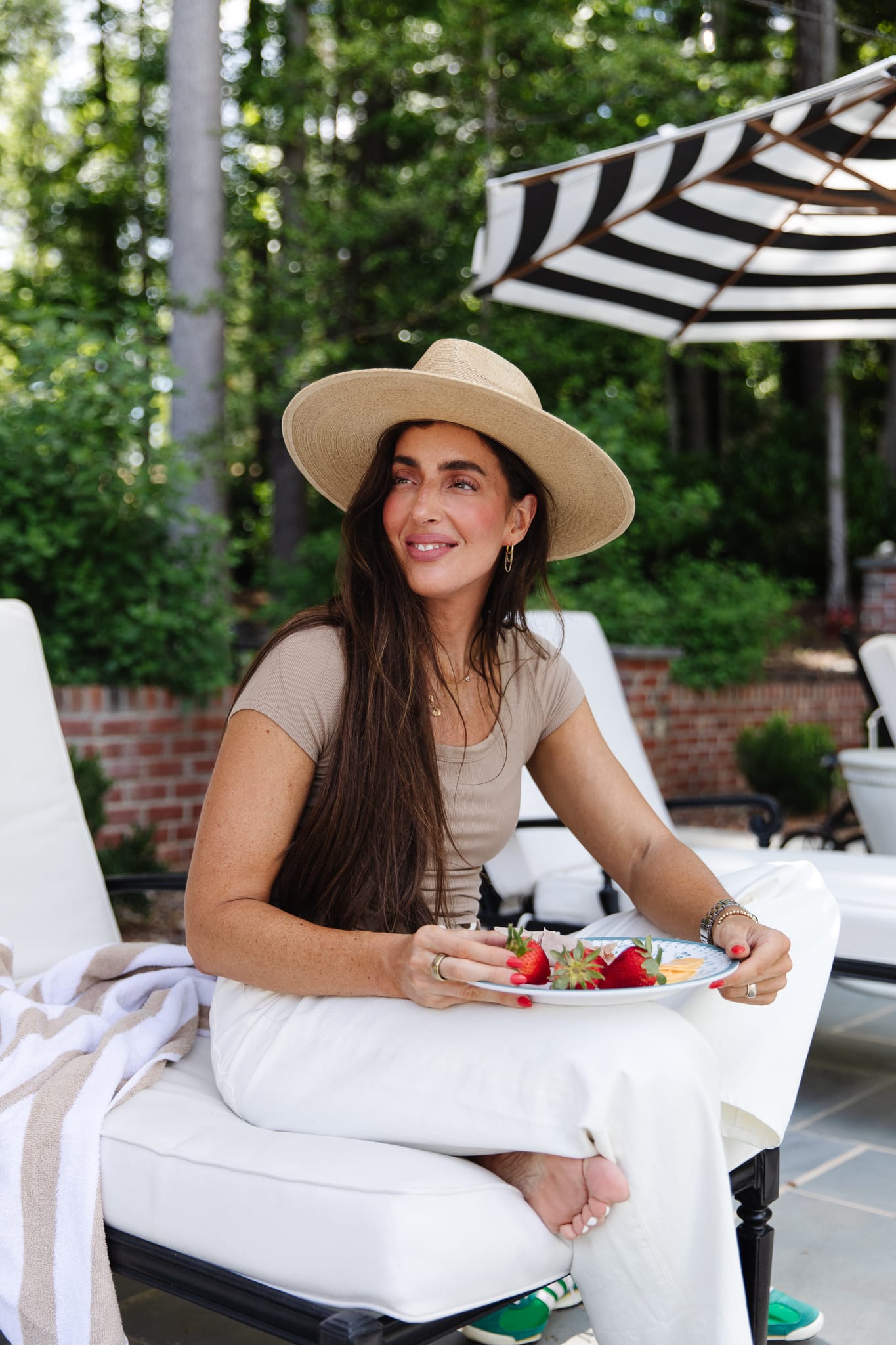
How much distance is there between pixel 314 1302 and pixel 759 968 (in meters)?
0.73

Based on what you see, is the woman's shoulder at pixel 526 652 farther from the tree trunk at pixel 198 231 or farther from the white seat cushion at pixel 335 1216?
the tree trunk at pixel 198 231

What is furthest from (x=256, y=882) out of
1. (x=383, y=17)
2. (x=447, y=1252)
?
(x=383, y=17)

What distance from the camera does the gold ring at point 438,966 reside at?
156 cm

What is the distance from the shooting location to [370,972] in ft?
5.55

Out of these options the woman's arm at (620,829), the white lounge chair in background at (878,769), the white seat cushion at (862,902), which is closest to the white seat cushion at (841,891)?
the white seat cushion at (862,902)

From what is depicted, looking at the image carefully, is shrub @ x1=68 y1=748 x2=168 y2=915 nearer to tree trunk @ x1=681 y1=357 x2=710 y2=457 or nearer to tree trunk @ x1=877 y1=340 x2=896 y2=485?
tree trunk @ x1=877 y1=340 x2=896 y2=485

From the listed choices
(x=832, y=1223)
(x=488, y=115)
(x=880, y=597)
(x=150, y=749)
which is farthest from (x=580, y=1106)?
(x=880, y=597)

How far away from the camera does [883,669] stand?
4453 millimetres

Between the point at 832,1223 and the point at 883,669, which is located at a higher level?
the point at 883,669

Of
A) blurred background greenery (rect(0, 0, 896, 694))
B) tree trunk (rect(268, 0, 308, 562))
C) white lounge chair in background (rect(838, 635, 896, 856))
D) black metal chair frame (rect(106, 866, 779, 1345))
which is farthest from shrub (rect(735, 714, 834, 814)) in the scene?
black metal chair frame (rect(106, 866, 779, 1345))

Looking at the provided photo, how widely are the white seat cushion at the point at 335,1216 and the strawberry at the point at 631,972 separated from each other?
0.92 feet

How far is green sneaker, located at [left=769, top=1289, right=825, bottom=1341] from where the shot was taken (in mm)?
2172

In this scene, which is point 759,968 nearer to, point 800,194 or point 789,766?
point 800,194

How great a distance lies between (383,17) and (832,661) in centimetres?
663
